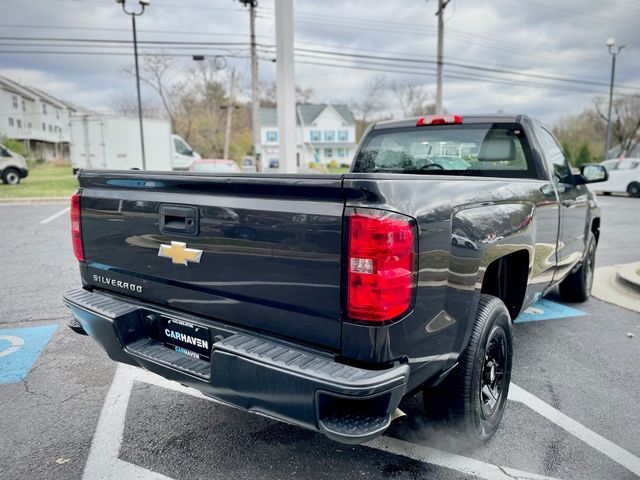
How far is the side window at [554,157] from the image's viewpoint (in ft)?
12.7

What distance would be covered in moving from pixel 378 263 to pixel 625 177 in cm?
2192

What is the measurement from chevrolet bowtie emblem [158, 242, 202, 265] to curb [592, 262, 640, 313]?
16.7 feet

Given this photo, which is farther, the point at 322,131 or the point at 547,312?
the point at 322,131

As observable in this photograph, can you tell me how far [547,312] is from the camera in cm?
509

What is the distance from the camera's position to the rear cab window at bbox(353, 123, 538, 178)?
3801 mm

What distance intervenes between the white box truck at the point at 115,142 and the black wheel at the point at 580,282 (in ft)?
65.7

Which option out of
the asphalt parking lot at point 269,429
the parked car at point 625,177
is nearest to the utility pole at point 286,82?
the asphalt parking lot at point 269,429

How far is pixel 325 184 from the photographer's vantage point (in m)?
1.88

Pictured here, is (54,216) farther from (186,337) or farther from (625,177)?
(625,177)

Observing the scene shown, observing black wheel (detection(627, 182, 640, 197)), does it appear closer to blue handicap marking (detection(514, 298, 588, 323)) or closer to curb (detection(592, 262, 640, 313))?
curb (detection(592, 262, 640, 313))

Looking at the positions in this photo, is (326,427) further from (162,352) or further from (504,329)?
(504,329)

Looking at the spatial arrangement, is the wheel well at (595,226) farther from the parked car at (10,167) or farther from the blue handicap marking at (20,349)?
the parked car at (10,167)

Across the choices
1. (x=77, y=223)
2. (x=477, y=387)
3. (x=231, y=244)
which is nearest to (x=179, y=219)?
(x=231, y=244)

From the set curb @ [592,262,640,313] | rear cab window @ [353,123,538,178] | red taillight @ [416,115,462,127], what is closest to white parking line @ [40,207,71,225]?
rear cab window @ [353,123,538,178]
